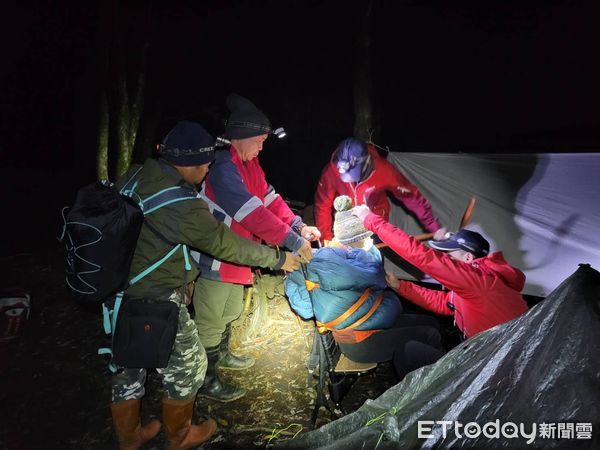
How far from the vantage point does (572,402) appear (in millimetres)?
1497

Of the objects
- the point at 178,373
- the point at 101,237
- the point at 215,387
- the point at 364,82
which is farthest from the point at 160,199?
the point at 364,82

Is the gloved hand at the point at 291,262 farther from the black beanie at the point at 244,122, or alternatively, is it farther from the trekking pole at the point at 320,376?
the black beanie at the point at 244,122

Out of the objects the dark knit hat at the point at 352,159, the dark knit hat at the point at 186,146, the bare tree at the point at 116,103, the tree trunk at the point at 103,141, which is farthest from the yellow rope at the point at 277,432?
the tree trunk at the point at 103,141

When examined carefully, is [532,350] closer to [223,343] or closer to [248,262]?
[248,262]

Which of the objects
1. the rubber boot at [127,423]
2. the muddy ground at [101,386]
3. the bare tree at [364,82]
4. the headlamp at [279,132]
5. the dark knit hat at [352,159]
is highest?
the bare tree at [364,82]

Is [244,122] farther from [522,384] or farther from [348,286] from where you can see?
[522,384]

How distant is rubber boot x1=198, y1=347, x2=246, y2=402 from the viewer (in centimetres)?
382

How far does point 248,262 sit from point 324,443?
4.54 ft

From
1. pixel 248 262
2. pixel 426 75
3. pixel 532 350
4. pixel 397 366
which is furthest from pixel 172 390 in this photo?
pixel 426 75

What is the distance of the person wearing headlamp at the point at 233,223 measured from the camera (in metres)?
3.57

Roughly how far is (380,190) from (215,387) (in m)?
2.96

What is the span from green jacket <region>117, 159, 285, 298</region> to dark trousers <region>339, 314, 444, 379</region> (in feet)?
4.39

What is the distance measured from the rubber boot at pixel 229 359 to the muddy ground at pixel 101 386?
87 millimetres

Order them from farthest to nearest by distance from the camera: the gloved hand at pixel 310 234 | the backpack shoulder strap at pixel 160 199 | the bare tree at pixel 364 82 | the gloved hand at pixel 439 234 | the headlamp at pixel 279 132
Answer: the bare tree at pixel 364 82, the gloved hand at pixel 439 234, the gloved hand at pixel 310 234, the headlamp at pixel 279 132, the backpack shoulder strap at pixel 160 199
